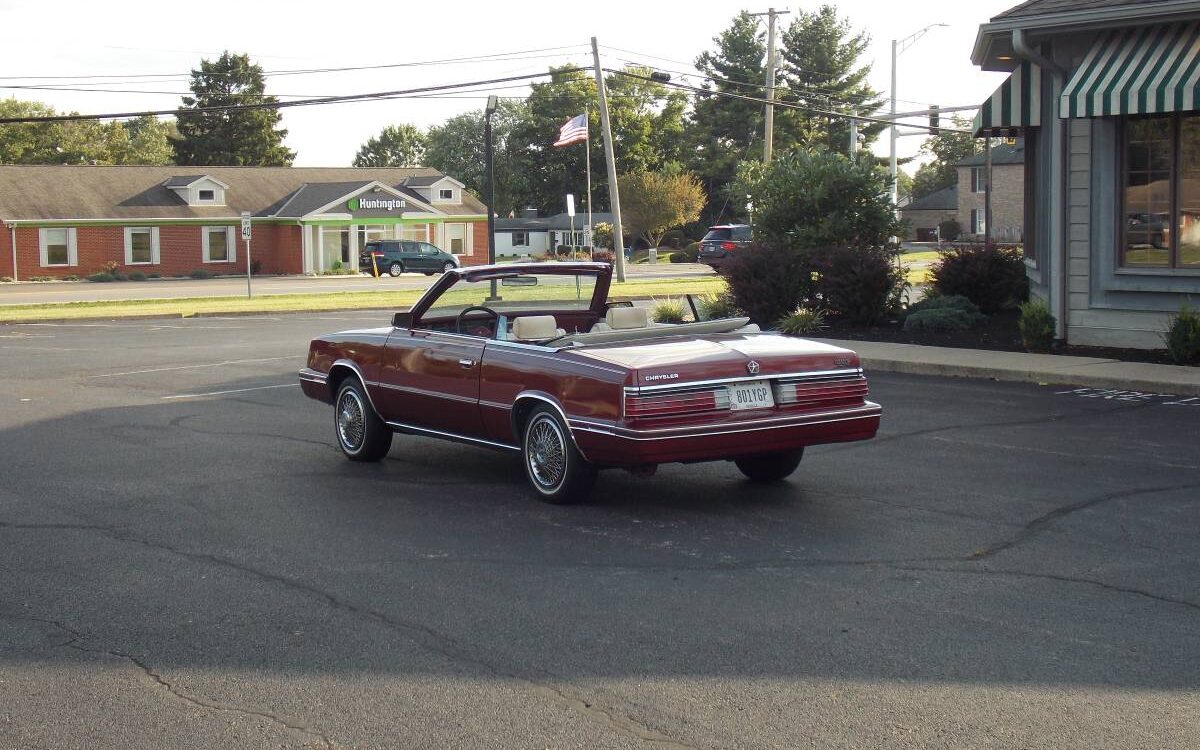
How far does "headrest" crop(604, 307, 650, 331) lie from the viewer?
9055mm

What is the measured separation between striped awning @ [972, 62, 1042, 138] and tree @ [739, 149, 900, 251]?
143 inches

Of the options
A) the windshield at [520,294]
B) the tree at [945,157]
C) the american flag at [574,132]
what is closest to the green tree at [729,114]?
the tree at [945,157]

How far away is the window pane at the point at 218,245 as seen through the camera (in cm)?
6900

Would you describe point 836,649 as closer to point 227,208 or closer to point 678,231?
point 227,208

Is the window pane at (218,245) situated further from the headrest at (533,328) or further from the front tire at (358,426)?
the headrest at (533,328)

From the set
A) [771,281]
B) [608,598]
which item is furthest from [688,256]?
[608,598]

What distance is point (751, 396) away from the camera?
8.10 meters

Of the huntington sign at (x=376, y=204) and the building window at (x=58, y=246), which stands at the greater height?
the huntington sign at (x=376, y=204)

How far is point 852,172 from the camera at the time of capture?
882 inches

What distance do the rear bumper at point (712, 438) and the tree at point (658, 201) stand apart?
80697mm

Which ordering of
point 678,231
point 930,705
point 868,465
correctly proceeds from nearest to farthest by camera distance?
point 930,705, point 868,465, point 678,231

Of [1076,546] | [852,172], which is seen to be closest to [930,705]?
[1076,546]

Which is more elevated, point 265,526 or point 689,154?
point 689,154

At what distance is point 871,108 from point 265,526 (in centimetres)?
9519
